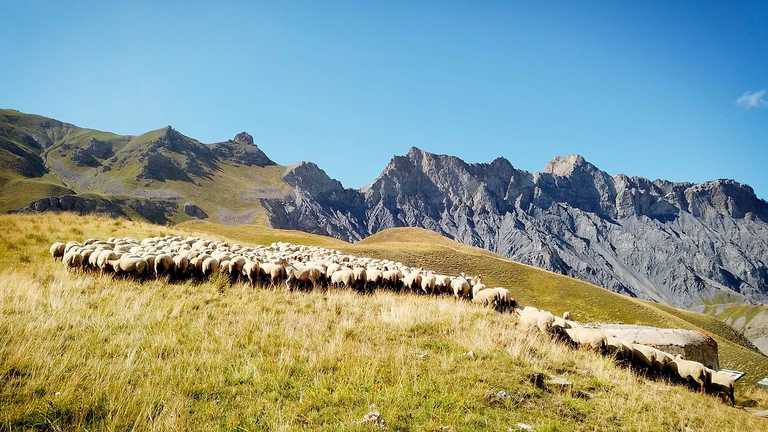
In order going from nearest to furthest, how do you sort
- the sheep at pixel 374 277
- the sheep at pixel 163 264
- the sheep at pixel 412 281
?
the sheep at pixel 163 264 < the sheep at pixel 374 277 < the sheep at pixel 412 281

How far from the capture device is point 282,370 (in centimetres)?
805

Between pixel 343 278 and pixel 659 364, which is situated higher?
pixel 343 278

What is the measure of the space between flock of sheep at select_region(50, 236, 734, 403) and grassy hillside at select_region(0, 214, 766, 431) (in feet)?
5.40

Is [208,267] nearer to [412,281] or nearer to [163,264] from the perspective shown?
[163,264]

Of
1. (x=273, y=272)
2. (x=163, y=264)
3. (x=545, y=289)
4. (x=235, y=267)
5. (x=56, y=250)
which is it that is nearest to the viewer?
(x=163, y=264)

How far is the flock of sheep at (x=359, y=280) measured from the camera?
13.1 meters

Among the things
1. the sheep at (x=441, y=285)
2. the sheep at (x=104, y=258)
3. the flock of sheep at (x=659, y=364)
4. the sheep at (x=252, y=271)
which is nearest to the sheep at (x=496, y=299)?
the sheep at (x=441, y=285)

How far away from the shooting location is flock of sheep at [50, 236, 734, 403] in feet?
43.1

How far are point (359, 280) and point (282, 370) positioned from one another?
38.6 ft

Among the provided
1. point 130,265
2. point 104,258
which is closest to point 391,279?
point 130,265

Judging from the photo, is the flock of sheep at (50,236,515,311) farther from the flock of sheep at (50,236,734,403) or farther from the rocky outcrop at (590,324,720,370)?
the rocky outcrop at (590,324,720,370)

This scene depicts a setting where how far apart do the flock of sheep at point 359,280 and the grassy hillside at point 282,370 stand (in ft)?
5.40

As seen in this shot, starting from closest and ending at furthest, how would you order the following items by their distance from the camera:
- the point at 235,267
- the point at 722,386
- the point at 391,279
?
the point at 722,386, the point at 235,267, the point at 391,279

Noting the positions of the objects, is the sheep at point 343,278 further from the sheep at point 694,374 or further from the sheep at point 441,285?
the sheep at point 694,374
